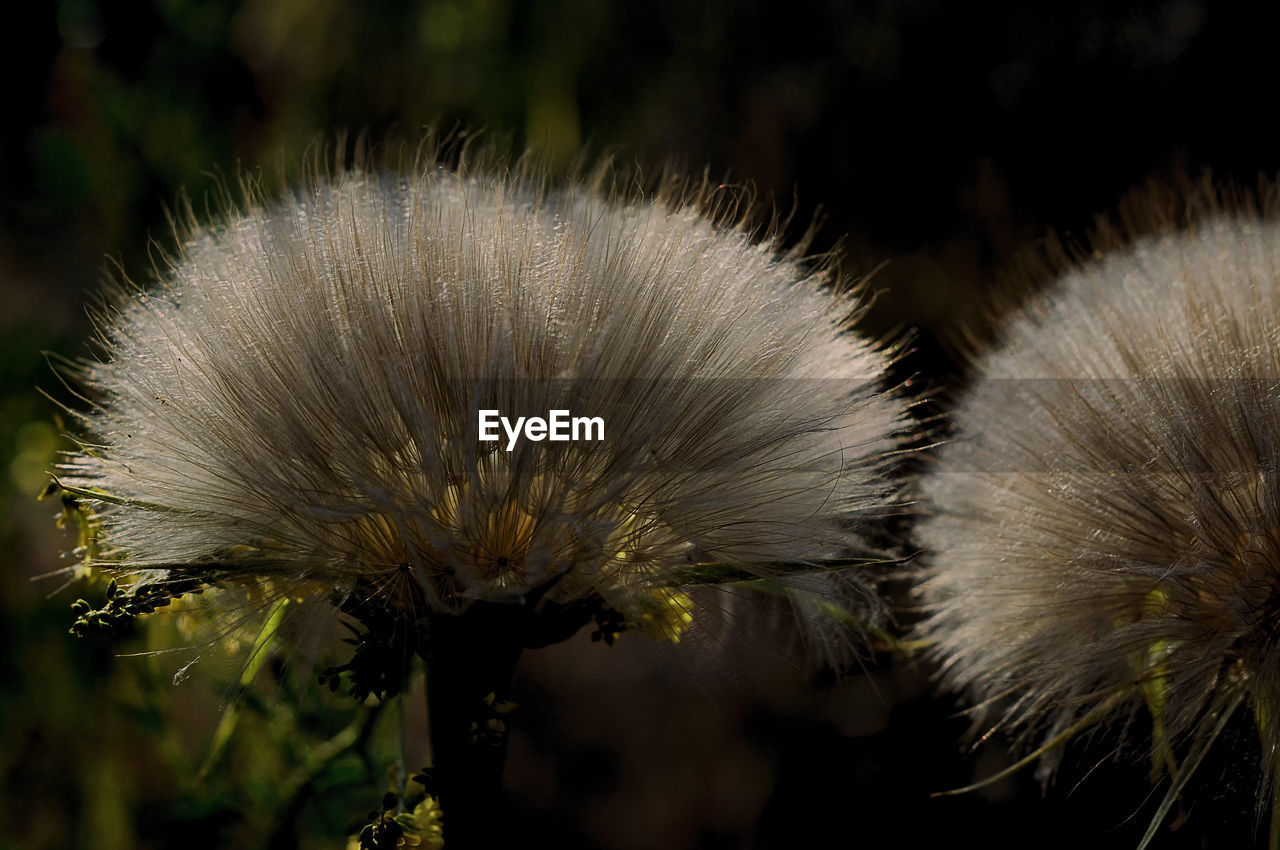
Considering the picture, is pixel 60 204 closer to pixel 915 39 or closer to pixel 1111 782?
pixel 915 39

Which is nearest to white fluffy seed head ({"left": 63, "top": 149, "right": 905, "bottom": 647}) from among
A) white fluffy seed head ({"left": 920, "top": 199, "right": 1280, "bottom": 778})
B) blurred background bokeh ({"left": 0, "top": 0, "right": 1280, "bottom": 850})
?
white fluffy seed head ({"left": 920, "top": 199, "right": 1280, "bottom": 778})

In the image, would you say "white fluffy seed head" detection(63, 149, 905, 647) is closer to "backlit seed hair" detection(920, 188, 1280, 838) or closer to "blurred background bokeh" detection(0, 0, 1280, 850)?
"backlit seed hair" detection(920, 188, 1280, 838)

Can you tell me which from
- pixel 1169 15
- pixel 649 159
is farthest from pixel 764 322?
pixel 1169 15

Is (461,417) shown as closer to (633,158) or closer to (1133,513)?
(1133,513)

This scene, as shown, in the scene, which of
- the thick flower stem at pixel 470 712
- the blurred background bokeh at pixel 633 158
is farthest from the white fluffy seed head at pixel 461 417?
the blurred background bokeh at pixel 633 158

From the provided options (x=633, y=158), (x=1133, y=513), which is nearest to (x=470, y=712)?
(x=1133, y=513)

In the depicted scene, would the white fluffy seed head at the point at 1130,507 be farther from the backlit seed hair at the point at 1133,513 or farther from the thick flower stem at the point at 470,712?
the thick flower stem at the point at 470,712
